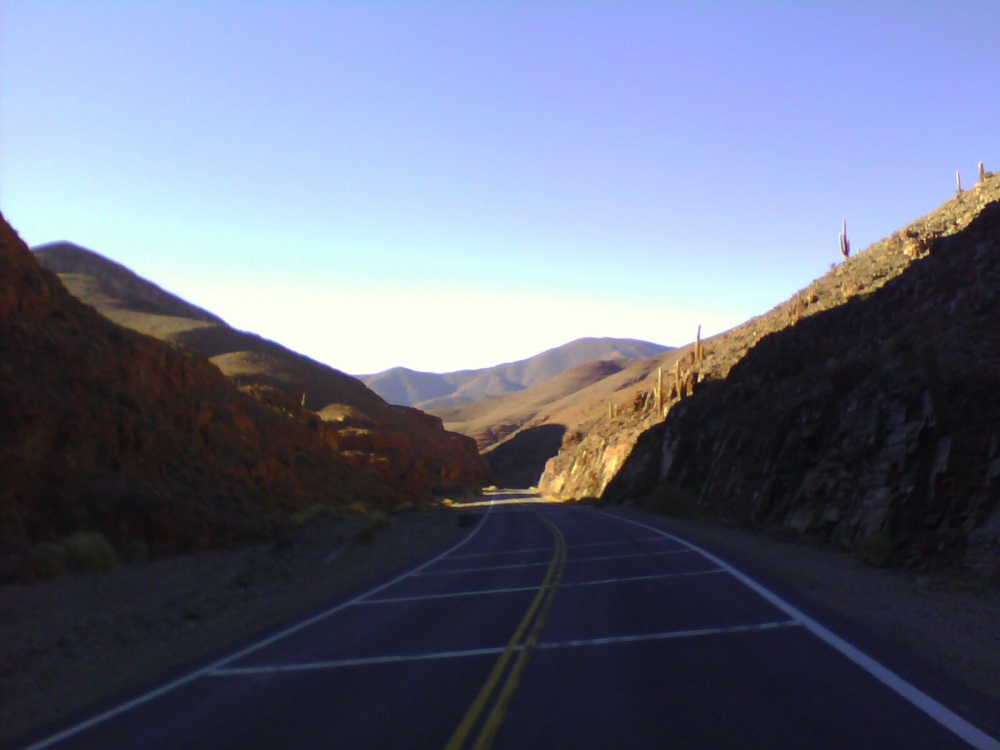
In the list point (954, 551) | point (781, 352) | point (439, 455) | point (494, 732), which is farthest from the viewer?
point (439, 455)

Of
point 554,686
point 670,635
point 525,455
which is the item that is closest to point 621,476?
point 670,635

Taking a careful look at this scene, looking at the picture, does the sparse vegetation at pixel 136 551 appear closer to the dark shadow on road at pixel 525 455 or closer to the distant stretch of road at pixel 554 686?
the distant stretch of road at pixel 554 686

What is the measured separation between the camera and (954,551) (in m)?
13.9

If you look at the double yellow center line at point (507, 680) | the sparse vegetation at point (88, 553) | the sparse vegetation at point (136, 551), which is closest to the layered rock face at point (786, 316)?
the double yellow center line at point (507, 680)

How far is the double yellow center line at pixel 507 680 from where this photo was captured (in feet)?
22.2

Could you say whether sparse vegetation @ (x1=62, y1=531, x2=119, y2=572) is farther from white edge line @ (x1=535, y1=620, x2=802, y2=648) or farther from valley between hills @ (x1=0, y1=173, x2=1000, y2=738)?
white edge line @ (x1=535, y1=620, x2=802, y2=648)

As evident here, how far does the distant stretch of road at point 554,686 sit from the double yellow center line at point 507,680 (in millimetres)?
25

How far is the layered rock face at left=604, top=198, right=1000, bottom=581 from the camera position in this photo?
15.2 metres

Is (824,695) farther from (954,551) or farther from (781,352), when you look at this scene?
(781,352)

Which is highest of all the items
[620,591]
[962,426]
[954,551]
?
[962,426]

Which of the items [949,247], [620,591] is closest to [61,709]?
[620,591]

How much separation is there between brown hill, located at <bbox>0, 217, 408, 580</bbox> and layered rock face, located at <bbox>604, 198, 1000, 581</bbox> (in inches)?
663

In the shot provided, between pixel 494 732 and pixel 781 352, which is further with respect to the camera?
pixel 781 352

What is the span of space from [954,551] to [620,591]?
5.23 metres
